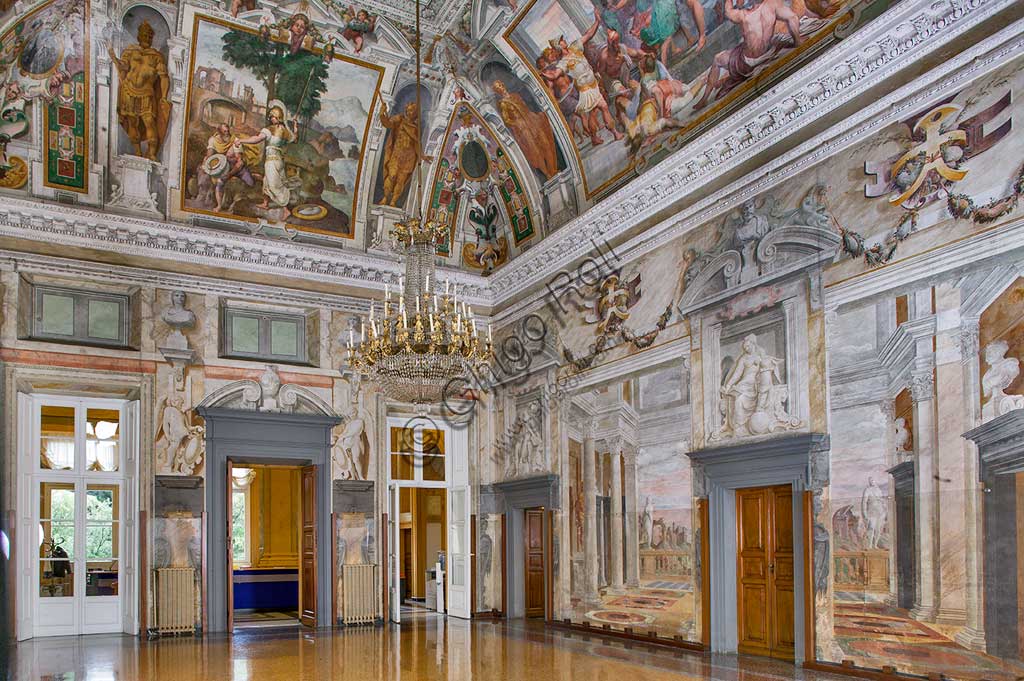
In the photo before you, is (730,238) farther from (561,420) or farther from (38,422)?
(38,422)

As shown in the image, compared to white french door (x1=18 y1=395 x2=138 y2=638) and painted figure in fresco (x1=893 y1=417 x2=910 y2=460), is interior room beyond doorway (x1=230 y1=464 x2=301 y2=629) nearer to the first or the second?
white french door (x1=18 y1=395 x2=138 y2=638)

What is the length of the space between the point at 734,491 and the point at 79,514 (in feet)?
30.4

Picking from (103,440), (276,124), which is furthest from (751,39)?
(103,440)

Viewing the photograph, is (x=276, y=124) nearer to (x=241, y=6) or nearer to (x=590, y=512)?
(x=241, y=6)

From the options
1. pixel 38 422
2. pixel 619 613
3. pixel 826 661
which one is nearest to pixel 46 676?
pixel 38 422

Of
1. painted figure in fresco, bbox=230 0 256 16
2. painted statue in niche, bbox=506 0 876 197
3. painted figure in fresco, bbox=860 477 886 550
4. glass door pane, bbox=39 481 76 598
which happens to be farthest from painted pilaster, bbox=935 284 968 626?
glass door pane, bbox=39 481 76 598

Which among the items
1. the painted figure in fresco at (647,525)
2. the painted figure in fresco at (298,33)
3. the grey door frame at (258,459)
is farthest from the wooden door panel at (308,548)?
the painted figure in fresco at (298,33)

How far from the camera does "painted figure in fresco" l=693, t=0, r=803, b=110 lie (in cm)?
955

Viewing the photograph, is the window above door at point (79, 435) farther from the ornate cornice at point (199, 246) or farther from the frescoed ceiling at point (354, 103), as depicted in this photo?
the frescoed ceiling at point (354, 103)

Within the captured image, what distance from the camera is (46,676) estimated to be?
9.02 metres

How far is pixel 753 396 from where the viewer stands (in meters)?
10.0

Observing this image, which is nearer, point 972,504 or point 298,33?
point 972,504

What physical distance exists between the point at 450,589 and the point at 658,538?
18.0 feet

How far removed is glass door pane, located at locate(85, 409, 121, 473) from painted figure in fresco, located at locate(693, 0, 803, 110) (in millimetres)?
9889
